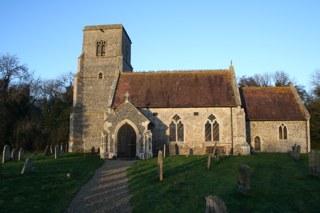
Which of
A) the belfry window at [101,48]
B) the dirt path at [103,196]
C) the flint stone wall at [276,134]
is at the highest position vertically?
the belfry window at [101,48]

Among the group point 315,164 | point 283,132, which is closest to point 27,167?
point 315,164

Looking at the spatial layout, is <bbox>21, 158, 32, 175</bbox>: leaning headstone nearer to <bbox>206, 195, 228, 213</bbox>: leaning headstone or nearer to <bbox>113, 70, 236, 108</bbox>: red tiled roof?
<bbox>206, 195, 228, 213</bbox>: leaning headstone

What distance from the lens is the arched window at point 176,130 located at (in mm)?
25516

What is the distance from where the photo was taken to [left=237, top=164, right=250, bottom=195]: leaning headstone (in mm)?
9938

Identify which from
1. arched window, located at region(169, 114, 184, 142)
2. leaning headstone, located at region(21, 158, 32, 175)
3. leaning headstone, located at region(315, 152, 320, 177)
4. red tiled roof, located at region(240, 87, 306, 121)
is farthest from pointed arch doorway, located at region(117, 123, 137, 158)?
leaning headstone, located at region(315, 152, 320, 177)

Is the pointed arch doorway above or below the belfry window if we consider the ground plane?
below

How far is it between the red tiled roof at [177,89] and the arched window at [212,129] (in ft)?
4.41

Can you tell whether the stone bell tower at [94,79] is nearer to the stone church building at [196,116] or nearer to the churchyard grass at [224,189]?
the stone church building at [196,116]

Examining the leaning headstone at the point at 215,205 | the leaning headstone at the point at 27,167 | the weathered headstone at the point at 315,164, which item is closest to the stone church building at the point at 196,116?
the leaning headstone at the point at 27,167

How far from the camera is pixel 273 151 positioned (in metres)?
26.0

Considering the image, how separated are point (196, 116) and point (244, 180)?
1564 cm

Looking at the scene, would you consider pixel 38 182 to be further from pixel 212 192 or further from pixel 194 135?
pixel 194 135

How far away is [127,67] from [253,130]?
17.7 metres

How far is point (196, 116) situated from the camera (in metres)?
25.6
